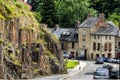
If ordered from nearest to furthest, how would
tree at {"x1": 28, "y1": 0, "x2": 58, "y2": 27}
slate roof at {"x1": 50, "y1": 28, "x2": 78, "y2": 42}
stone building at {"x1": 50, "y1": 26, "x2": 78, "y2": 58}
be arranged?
stone building at {"x1": 50, "y1": 26, "x2": 78, "y2": 58}
slate roof at {"x1": 50, "y1": 28, "x2": 78, "y2": 42}
tree at {"x1": 28, "y1": 0, "x2": 58, "y2": 27}

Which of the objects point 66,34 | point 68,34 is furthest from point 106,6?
point 66,34

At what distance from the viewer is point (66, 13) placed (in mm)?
156500

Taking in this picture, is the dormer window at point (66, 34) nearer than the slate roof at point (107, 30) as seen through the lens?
No

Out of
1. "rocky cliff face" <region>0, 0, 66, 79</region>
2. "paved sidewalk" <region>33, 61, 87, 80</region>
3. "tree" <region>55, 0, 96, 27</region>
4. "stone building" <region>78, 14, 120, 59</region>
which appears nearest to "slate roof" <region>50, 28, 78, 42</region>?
"stone building" <region>78, 14, 120, 59</region>

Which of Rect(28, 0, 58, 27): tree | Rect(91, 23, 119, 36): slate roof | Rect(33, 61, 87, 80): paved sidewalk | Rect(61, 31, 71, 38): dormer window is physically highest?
Rect(28, 0, 58, 27): tree

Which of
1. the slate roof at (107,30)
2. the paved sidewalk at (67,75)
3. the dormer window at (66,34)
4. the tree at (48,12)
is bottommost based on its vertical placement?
the paved sidewalk at (67,75)

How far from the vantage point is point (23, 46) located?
3273 inches

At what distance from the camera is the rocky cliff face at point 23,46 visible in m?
77.5

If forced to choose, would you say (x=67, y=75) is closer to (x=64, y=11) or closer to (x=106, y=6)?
(x=64, y=11)

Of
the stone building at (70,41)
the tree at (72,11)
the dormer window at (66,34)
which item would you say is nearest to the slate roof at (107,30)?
the stone building at (70,41)

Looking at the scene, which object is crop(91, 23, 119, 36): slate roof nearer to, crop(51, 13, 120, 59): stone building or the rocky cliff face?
crop(51, 13, 120, 59): stone building

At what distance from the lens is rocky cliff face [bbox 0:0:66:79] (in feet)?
254

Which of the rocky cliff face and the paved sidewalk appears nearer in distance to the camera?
the rocky cliff face

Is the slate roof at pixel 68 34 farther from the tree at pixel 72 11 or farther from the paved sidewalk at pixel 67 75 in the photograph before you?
the paved sidewalk at pixel 67 75
